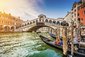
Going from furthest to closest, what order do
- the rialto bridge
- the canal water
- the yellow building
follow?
1. the rialto bridge
2. the yellow building
3. the canal water

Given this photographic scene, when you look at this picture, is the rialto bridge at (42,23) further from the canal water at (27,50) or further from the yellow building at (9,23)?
the canal water at (27,50)

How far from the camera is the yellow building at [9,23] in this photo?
6.23m

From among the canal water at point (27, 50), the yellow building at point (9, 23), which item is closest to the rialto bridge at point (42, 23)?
the yellow building at point (9, 23)

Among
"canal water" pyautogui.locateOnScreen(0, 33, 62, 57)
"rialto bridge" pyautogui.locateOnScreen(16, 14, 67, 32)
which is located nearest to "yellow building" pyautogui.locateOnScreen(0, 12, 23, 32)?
"rialto bridge" pyautogui.locateOnScreen(16, 14, 67, 32)

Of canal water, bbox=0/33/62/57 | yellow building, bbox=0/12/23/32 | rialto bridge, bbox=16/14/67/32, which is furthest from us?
rialto bridge, bbox=16/14/67/32

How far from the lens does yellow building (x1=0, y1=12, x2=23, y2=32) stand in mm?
6226

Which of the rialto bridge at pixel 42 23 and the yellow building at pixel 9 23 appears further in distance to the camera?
the rialto bridge at pixel 42 23

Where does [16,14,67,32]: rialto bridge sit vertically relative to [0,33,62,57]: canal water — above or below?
above

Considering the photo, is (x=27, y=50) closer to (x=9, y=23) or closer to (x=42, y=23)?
(x=42, y=23)

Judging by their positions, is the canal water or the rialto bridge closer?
the canal water

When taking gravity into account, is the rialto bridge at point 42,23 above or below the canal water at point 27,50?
above

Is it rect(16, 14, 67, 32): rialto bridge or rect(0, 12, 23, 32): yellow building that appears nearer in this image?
rect(0, 12, 23, 32): yellow building

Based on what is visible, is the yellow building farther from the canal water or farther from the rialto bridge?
the canal water

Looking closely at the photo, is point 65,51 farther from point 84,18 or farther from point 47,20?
point 47,20
